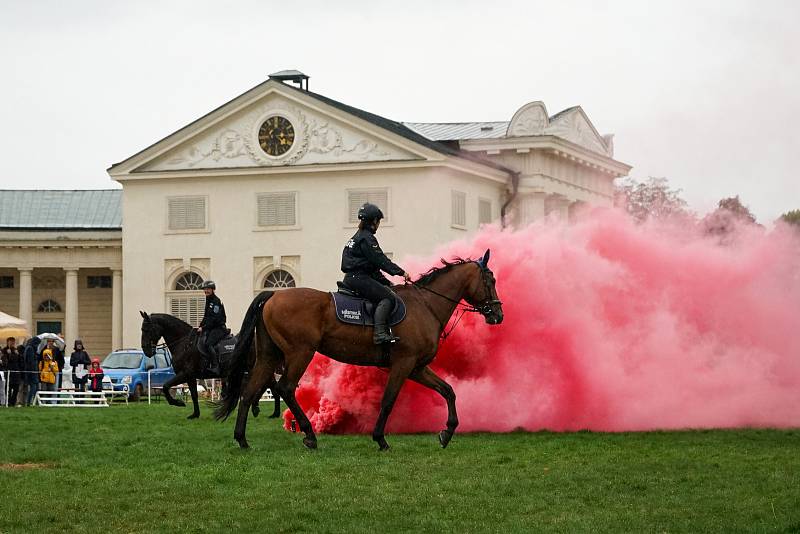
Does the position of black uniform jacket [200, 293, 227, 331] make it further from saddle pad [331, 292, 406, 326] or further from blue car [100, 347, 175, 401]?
blue car [100, 347, 175, 401]

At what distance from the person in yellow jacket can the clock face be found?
91.5 ft

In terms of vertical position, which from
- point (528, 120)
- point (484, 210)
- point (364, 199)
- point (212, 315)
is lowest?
point (212, 315)

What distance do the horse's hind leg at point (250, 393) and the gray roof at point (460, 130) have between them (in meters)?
53.6

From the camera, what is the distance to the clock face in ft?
226

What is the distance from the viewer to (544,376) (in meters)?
23.2

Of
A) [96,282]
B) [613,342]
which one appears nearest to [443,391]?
[613,342]

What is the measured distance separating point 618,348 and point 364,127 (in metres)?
44.5

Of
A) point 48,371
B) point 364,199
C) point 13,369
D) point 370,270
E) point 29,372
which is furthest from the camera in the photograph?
point 364,199

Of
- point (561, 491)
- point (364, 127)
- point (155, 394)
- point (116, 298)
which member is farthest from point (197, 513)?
point (116, 298)

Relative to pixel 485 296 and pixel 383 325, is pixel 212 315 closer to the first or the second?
pixel 485 296

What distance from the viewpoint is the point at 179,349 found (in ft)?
96.9

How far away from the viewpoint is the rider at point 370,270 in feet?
64.7

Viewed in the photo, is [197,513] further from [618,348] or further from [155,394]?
[155,394]

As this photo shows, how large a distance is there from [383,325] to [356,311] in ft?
1.43
